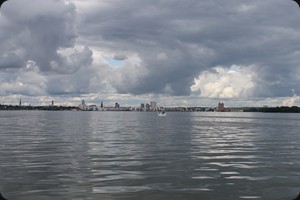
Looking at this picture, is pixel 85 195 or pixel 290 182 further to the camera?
pixel 290 182

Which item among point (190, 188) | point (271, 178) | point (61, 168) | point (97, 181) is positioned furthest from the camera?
point (61, 168)

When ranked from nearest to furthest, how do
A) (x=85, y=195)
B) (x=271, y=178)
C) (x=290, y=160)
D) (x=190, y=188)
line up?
1. (x=85, y=195)
2. (x=190, y=188)
3. (x=271, y=178)
4. (x=290, y=160)

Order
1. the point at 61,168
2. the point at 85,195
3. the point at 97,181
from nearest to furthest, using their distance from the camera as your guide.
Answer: the point at 85,195 → the point at 97,181 → the point at 61,168

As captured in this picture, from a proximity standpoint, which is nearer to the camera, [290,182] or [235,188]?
[235,188]

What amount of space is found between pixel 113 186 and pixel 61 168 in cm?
778

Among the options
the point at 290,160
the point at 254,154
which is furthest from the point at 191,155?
the point at 290,160

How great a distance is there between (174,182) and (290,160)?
49.3 feet

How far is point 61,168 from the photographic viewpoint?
26.4 meters

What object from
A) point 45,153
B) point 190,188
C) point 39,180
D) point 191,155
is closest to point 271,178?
point 190,188

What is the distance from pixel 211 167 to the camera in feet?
89.7

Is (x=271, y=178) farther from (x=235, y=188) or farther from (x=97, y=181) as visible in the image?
(x=97, y=181)

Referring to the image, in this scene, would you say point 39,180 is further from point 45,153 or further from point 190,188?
point 45,153

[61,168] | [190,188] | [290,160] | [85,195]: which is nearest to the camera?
[85,195]

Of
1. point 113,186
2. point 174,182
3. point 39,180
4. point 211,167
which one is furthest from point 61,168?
point 211,167
